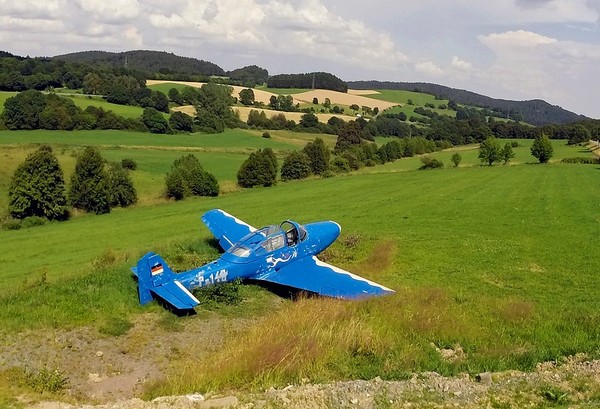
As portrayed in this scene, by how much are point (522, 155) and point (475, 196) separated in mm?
53058

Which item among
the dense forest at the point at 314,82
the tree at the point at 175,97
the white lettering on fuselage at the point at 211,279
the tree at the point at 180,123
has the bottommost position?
the white lettering on fuselage at the point at 211,279

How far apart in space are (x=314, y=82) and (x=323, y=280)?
182 meters

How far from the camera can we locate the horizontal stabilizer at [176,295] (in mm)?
12320

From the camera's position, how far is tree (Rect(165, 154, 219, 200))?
55969mm

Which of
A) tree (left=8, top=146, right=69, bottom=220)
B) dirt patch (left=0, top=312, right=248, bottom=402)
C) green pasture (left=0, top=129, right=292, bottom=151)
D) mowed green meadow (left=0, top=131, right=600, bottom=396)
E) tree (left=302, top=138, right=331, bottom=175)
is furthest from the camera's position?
green pasture (left=0, top=129, right=292, bottom=151)

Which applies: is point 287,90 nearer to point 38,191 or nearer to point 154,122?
point 154,122

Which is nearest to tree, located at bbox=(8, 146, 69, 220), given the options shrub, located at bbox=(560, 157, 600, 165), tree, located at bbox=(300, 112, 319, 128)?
shrub, located at bbox=(560, 157, 600, 165)

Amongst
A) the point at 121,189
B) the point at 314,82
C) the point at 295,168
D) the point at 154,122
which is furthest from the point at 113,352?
the point at 314,82

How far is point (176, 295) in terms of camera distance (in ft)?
41.6

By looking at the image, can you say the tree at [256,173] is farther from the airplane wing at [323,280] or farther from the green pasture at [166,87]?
the green pasture at [166,87]

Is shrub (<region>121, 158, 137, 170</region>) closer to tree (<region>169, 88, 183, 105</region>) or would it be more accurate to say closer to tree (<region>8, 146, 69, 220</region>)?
tree (<region>8, 146, 69, 220</region>)

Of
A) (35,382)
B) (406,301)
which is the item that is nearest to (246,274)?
(406,301)

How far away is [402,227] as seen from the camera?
2730cm

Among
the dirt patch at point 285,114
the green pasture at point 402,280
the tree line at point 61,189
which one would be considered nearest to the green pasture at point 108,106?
the dirt patch at point 285,114
